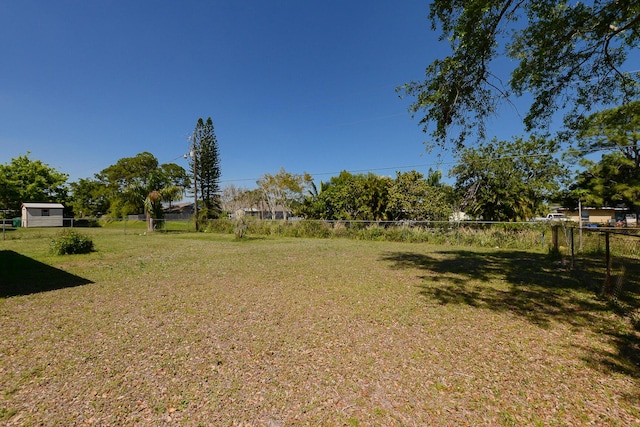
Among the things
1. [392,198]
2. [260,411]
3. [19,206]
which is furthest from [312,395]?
[19,206]

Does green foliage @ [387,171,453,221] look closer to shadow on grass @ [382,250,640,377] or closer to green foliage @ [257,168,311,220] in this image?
shadow on grass @ [382,250,640,377]

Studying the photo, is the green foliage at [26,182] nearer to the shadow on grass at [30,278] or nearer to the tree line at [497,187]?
the tree line at [497,187]

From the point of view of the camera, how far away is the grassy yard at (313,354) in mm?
2270

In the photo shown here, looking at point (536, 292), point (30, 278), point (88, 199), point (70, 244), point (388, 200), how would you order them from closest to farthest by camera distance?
point (536, 292)
point (30, 278)
point (70, 244)
point (388, 200)
point (88, 199)

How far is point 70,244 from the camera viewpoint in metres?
10.3

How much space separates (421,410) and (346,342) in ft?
4.47

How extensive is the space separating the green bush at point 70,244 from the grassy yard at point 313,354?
4.58 m

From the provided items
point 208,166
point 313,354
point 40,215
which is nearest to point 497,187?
point 313,354

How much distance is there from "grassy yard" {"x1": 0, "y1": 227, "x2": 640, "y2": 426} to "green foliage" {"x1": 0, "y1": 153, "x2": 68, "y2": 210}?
3915 centimetres

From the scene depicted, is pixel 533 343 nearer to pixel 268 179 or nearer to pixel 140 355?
pixel 140 355

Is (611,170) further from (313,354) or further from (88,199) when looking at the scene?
(88,199)

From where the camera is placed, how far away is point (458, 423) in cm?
211

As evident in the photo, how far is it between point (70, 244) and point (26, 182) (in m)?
36.9

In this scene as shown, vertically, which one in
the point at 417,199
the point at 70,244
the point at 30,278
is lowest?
the point at 30,278
